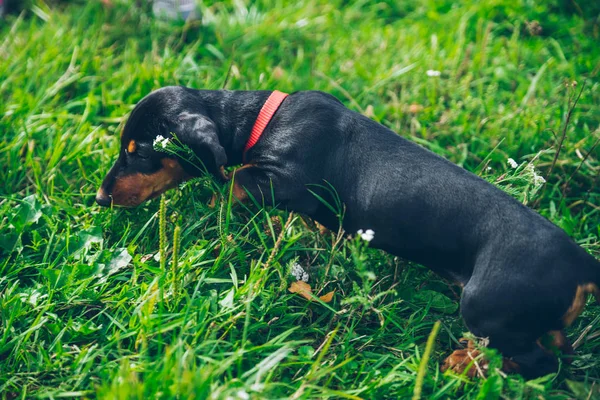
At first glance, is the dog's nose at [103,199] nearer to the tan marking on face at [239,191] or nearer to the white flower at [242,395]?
the tan marking on face at [239,191]

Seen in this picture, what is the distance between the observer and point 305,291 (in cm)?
328

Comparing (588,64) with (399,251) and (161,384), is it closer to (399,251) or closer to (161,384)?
(399,251)

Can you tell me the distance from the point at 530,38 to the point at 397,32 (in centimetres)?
124

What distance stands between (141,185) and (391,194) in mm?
1484

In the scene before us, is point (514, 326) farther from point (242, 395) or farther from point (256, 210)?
point (256, 210)

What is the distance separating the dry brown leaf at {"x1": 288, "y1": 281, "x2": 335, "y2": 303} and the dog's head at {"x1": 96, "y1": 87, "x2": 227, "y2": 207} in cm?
79

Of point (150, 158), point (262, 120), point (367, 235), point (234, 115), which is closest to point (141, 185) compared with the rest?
point (150, 158)

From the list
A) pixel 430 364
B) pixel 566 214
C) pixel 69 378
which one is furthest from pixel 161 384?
pixel 566 214

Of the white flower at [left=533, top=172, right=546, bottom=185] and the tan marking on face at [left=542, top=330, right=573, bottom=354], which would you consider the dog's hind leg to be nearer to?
the tan marking on face at [left=542, top=330, right=573, bottom=354]

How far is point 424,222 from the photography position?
121 inches

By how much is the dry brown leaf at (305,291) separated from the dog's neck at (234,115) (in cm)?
85

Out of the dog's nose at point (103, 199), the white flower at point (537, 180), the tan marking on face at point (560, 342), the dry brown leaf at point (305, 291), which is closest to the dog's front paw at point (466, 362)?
the tan marking on face at point (560, 342)

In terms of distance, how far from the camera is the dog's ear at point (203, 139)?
325 cm

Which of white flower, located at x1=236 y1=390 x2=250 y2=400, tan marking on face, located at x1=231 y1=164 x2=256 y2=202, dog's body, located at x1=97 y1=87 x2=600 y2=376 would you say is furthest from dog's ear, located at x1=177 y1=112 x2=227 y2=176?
white flower, located at x1=236 y1=390 x2=250 y2=400
